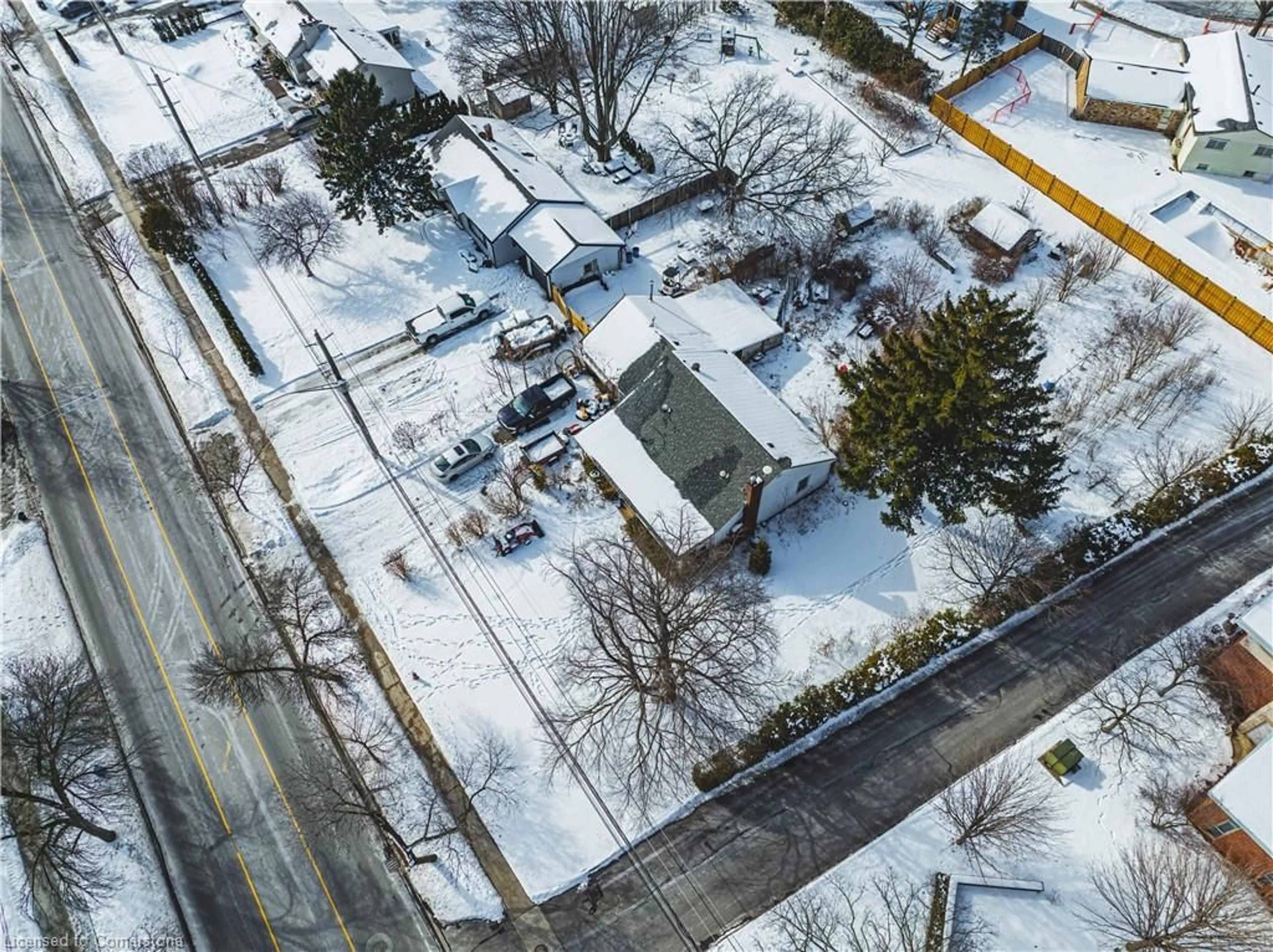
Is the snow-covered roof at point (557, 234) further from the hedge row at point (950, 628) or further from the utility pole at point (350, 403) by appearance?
the hedge row at point (950, 628)

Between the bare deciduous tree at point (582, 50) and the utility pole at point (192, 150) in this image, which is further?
the utility pole at point (192, 150)

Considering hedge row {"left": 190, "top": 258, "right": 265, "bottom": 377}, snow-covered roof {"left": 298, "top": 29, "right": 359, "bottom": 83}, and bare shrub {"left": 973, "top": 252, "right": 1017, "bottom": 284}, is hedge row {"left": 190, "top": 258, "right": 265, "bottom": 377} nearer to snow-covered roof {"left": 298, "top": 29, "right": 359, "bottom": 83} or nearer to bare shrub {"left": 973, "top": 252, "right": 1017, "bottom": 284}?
snow-covered roof {"left": 298, "top": 29, "right": 359, "bottom": 83}

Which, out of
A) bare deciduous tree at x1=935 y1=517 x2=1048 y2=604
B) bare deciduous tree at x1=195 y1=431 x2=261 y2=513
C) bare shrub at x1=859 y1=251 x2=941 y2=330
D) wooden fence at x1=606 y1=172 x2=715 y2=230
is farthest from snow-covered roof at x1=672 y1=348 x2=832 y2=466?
bare deciduous tree at x1=195 y1=431 x2=261 y2=513

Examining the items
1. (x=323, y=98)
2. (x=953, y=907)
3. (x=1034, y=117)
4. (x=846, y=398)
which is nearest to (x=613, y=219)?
(x=846, y=398)

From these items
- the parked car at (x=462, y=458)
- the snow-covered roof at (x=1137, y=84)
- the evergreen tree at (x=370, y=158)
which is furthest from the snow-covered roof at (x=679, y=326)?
the snow-covered roof at (x=1137, y=84)

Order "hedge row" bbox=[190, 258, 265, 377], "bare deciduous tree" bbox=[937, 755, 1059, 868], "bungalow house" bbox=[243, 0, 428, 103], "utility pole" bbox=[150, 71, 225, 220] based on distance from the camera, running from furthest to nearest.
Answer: "bungalow house" bbox=[243, 0, 428, 103] < "utility pole" bbox=[150, 71, 225, 220] < "hedge row" bbox=[190, 258, 265, 377] < "bare deciduous tree" bbox=[937, 755, 1059, 868]

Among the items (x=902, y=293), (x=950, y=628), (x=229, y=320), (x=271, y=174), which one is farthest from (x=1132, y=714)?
(x=271, y=174)

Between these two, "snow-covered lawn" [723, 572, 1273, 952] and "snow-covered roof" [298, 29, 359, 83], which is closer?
"snow-covered lawn" [723, 572, 1273, 952]
